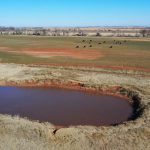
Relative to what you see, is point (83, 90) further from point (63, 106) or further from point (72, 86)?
point (63, 106)

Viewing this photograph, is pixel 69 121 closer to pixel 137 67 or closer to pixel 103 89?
pixel 103 89

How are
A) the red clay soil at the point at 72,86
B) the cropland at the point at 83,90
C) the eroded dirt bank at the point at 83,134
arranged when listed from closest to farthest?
the eroded dirt bank at the point at 83,134 → the cropland at the point at 83,90 → the red clay soil at the point at 72,86

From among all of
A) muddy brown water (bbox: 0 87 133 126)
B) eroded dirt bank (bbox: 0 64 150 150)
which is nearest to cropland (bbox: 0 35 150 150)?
eroded dirt bank (bbox: 0 64 150 150)

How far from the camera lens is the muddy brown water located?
22.5m

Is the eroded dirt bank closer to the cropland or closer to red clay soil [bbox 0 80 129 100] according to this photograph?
the cropland

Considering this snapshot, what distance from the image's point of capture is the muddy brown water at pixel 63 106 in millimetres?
22531

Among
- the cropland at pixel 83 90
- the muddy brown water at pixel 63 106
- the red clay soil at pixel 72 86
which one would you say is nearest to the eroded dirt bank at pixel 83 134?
the cropland at pixel 83 90

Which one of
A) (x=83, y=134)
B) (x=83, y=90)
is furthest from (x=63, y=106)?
(x=83, y=134)

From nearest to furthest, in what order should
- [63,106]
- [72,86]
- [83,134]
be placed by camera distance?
[83,134] → [63,106] → [72,86]

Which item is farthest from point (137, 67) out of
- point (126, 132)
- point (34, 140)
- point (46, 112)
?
point (34, 140)

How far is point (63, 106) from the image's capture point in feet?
85.0

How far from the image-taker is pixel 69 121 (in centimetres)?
2183

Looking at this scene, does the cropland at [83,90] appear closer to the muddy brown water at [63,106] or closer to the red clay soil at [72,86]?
the red clay soil at [72,86]

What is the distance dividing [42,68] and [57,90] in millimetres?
8365
